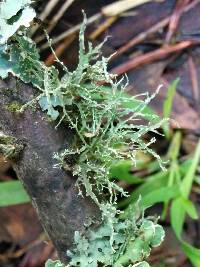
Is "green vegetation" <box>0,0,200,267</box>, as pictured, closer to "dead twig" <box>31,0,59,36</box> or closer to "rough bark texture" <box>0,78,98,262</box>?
"rough bark texture" <box>0,78,98,262</box>

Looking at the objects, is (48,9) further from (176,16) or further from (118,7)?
(176,16)

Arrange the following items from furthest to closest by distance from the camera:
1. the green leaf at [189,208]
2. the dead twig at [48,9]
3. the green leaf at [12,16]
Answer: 1. the dead twig at [48,9]
2. the green leaf at [189,208]
3. the green leaf at [12,16]

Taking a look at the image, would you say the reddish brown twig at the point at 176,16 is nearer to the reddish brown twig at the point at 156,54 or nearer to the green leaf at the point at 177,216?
the reddish brown twig at the point at 156,54

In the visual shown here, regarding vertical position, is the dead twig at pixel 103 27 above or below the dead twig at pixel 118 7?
below

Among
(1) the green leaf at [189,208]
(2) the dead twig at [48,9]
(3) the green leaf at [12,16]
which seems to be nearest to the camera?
(3) the green leaf at [12,16]

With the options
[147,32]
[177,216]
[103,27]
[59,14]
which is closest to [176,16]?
[147,32]

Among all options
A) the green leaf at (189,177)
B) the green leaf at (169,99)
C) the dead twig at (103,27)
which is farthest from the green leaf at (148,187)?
the dead twig at (103,27)

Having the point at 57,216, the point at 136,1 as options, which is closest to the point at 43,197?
the point at 57,216
